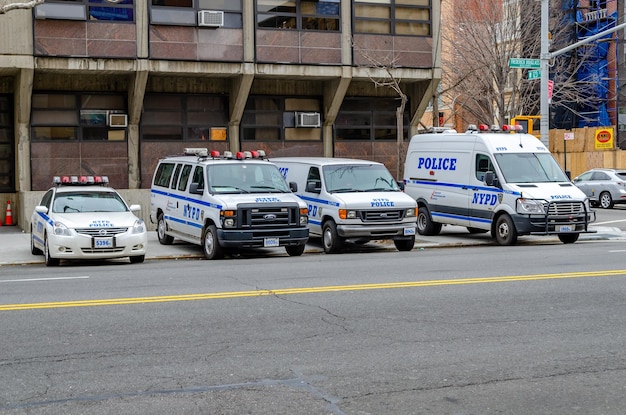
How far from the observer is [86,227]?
1644 cm

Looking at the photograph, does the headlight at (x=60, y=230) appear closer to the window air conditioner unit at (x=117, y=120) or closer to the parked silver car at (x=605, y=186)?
the window air conditioner unit at (x=117, y=120)

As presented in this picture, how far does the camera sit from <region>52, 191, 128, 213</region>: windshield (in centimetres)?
1758

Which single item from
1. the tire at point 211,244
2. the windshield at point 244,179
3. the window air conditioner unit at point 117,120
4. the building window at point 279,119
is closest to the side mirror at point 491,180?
the windshield at point 244,179

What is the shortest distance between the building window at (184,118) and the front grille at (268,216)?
29.1 ft

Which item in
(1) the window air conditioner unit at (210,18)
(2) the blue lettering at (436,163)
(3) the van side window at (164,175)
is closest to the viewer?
(3) the van side window at (164,175)

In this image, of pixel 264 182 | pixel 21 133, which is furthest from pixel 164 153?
pixel 264 182

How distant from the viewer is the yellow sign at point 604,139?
44.6m

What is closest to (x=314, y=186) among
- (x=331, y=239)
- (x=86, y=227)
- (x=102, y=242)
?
(x=331, y=239)

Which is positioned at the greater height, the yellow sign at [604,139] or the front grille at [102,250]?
the yellow sign at [604,139]

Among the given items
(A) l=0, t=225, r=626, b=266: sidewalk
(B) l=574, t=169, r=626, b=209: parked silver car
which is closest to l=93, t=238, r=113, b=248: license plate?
(A) l=0, t=225, r=626, b=266: sidewalk

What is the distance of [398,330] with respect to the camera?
9.16 meters

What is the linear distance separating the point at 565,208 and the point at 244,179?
7.02 m

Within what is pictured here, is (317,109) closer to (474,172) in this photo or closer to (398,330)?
(474,172)

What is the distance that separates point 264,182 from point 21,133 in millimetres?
8577
